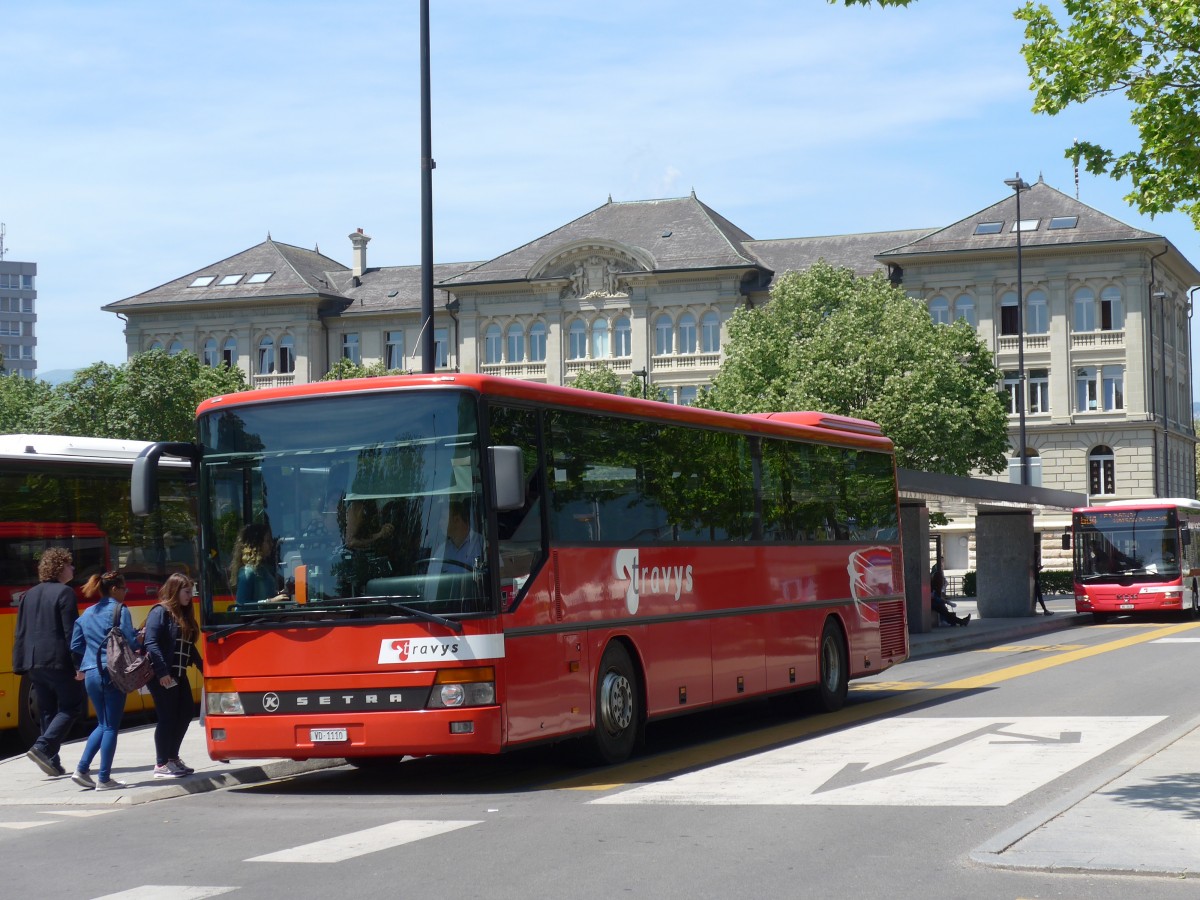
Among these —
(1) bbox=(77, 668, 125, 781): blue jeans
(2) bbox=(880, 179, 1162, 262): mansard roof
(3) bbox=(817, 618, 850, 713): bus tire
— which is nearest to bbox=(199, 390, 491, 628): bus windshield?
(1) bbox=(77, 668, 125, 781): blue jeans

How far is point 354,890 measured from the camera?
829cm

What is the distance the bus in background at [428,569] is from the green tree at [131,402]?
167ft

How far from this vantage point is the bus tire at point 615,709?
13453 millimetres

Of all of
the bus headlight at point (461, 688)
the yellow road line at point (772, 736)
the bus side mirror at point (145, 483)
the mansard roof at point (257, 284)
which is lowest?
the yellow road line at point (772, 736)

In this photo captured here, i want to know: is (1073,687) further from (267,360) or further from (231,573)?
(267,360)

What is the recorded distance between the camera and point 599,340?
280ft

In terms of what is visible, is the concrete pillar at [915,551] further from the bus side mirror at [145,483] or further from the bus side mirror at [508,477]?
the bus side mirror at [145,483]

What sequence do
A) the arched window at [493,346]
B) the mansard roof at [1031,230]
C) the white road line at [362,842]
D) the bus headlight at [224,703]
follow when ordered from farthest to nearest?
the arched window at [493,346] < the mansard roof at [1031,230] < the bus headlight at [224,703] < the white road line at [362,842]

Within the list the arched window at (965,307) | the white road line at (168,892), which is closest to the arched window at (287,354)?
the arched window at (965,307)

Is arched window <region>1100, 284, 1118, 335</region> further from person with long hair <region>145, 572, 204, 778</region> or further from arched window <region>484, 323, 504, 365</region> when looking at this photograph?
person with long hair <region>145, 572, 204, 778</region>

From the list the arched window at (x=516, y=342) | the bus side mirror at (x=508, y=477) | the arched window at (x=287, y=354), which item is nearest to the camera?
the bus side mirror at (x=508, y=477)

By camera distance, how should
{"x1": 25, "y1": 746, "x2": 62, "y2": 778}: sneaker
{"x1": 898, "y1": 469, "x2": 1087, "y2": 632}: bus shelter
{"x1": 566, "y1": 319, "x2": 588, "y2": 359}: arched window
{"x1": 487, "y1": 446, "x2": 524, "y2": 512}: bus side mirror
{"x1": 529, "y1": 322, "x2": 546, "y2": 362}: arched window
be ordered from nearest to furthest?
{"x1": 487, "y1": 446, "x2": 524, "y2": 512}: bus side mirror → {"x1": 25, "y1": 746, "x2": 62, "y2": 778}: sneaker → {"x1": 898, "y1": 469, "x2": 1087, "y2": 632}: bus shelter → {"x1": 566, "y1": 319, "x2": 588, "y2": 359}: arched window → {"x1": 529, "y1": 322, "x2": 546, "y2": 362}: arched window

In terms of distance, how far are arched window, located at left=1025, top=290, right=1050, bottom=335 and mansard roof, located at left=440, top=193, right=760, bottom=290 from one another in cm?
1322

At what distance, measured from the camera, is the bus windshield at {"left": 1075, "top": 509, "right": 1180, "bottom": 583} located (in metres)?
42.7
